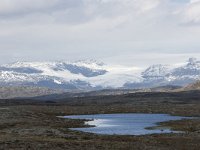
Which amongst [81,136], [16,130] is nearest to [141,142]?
[81,136]

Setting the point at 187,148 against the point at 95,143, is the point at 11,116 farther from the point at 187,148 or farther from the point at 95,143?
the point at 187,148

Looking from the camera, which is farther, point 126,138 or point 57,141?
point 126,138

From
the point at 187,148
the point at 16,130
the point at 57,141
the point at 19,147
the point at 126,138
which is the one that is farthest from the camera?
the point at 16,130

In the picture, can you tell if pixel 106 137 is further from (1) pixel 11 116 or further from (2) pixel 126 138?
(1) pixel 11 116

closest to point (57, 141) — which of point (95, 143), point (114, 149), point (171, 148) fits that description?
point (95, 143)

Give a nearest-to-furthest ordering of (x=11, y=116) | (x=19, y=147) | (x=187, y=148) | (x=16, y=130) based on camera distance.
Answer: (x=19, y=147), (x=187, y=148), (x=16, y=130), (x=11, y=116)

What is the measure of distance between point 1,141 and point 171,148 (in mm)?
22882

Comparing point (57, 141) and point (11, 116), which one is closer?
point (57, 141)

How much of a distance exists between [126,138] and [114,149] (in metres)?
15.9

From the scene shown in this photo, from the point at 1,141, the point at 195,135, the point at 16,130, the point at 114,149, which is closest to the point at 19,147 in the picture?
the point at 1,141


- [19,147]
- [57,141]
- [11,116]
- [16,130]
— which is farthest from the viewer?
[11,116]

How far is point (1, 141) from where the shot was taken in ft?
239

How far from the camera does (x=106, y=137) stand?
279 ft

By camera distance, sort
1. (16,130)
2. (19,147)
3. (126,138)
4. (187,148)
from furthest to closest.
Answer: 1. (16,130)
2. (126,138)
3. (187,148)
4. (19,147)
